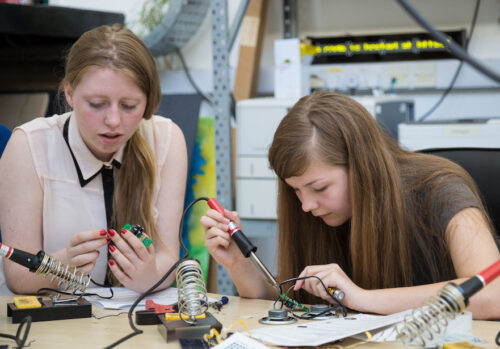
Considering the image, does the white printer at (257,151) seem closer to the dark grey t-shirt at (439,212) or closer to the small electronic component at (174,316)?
the dark grey t-shirt at (439,212)

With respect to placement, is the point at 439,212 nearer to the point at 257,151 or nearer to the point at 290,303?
the point at 290,303

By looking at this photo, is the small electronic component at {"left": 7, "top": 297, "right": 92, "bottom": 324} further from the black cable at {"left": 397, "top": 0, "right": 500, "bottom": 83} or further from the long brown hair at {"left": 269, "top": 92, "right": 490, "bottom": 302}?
the black cable at {"left": 397, "top": 0, "right": 500, "bottom": 83}

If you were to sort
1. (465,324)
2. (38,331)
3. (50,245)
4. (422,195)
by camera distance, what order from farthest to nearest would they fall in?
1. (50,245)
2. (422,195)
3. (38,331)
4. (465,324)

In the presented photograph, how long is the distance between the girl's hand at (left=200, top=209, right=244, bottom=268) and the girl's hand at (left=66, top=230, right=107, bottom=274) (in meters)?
0.19

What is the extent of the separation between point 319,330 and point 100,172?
73cm

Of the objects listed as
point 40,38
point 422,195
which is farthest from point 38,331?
point 40,38

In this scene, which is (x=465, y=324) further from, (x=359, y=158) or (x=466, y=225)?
(x=359, y=158)

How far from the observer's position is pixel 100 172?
4.63ft

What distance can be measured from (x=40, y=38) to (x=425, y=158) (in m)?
1.66

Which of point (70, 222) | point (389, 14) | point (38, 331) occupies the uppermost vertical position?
point (389, 14)

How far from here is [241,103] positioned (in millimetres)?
2246

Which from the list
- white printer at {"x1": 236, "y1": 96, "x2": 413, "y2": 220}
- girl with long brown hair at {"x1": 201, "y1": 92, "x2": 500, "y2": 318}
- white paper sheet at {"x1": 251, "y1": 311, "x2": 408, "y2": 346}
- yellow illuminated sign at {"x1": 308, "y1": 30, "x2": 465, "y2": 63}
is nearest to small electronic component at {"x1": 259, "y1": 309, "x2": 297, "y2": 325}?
white paper sheet at {"x1": 251, "y1": 311, "x2": 408, "y2": 346}

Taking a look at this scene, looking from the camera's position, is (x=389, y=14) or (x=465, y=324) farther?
(x=389, y=14)

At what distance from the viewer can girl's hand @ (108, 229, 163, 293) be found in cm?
117
